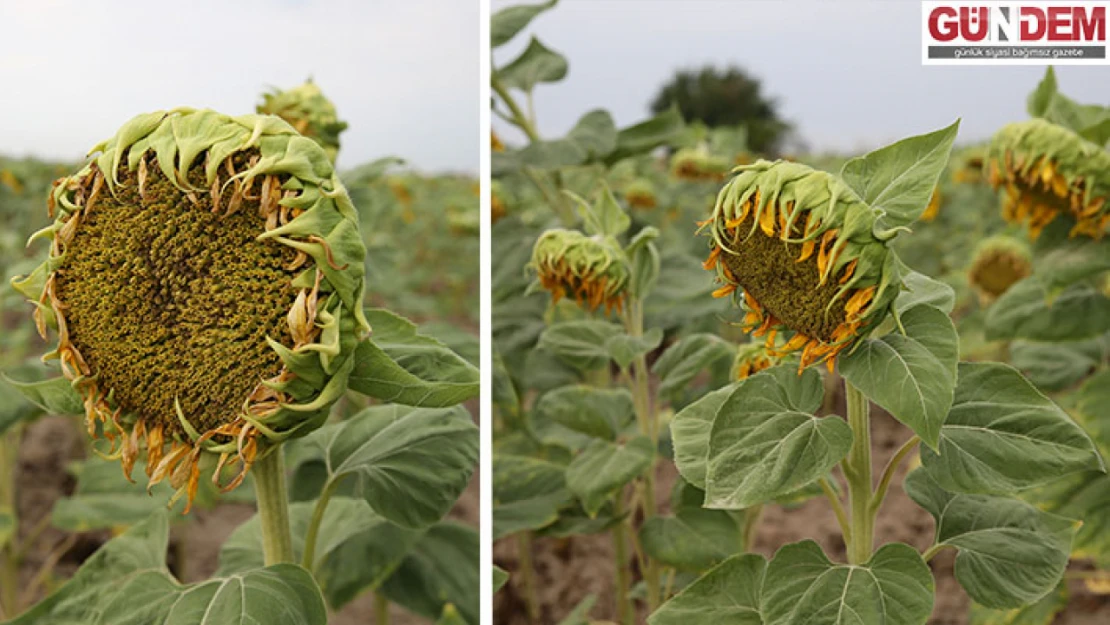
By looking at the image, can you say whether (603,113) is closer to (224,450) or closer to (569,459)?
(569,459)

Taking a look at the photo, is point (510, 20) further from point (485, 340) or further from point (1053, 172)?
point (1053, 172)

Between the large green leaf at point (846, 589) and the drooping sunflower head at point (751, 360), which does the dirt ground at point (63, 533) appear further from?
the large green leaf at point (846, 589)

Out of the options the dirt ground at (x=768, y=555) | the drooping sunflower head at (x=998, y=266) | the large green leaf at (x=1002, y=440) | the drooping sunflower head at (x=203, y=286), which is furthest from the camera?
the drooping sunflower head at (x=998, y=266)

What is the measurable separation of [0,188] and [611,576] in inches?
64.4

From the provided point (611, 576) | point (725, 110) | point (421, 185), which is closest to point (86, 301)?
point (611, 576)

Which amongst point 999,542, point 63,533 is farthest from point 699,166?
point 63,533

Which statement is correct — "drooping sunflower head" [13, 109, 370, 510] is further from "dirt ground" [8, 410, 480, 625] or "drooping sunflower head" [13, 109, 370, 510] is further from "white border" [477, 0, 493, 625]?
"dirt ground" [8, 410, 480, 625]

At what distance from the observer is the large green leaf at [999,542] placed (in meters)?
0.76

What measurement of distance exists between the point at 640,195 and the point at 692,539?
3.12 feet

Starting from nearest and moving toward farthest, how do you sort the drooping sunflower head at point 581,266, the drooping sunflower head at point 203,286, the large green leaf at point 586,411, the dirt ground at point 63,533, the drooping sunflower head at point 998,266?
the drooping sunflower head at point 203,286 < the drooping sunflower head at point 581,266 < the large green leaf at point 586,411 < the dirt ground at point 63,533 < the drooping sunflower head at point 998,266

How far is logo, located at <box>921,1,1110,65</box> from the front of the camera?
0.97 metres

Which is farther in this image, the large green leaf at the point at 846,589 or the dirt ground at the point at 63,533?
the dirt ground at the point at 63,533

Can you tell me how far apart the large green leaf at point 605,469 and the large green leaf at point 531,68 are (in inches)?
22.9

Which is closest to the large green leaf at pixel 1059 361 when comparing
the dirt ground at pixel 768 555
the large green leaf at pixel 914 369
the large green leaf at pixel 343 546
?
the dirt ground at pixel 768 555
